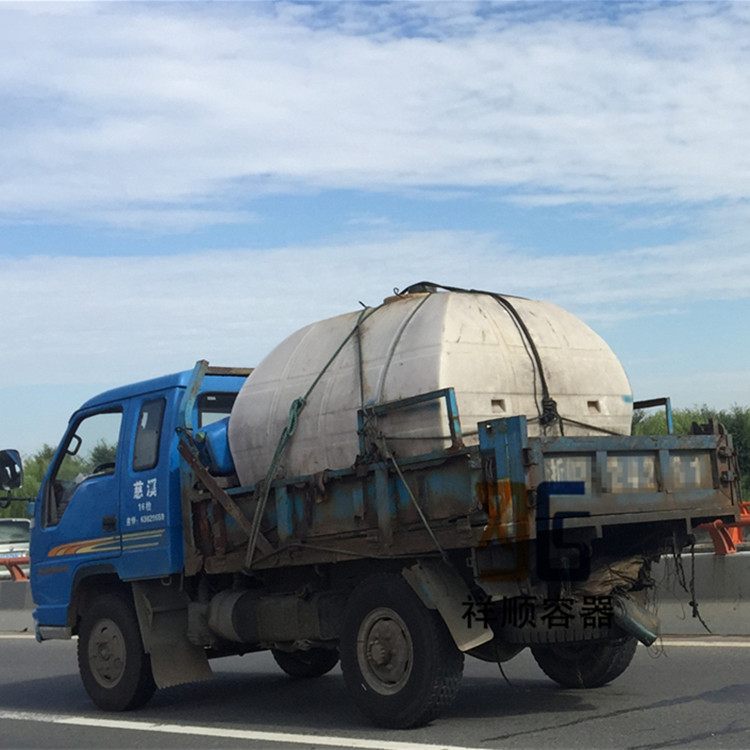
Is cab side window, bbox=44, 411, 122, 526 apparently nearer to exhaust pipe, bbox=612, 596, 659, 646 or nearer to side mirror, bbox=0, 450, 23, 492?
side mirror, bbox=0, 450, 23, 492

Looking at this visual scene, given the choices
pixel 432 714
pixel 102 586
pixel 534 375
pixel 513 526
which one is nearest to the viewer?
pixel 513 526

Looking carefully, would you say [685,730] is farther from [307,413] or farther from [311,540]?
[307,413]

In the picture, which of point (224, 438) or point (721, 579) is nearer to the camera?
point (224, 438)

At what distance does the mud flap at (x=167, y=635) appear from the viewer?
9148 mm

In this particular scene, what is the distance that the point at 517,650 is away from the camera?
24.9 feet

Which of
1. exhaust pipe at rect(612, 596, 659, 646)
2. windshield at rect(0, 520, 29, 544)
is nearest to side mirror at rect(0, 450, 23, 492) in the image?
exhaust pipe at rect(612, 596, 659, 646)

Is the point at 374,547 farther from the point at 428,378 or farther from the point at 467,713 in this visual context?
the point at 467,713

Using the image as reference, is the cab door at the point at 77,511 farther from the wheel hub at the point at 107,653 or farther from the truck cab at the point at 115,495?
the wheel hub at the point at 107,653

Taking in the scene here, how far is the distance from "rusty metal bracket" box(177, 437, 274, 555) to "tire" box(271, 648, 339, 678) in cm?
230

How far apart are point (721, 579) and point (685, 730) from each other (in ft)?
14.5

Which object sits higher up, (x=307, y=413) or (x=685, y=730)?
(x=307, y=413)

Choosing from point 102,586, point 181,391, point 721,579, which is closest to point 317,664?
point 102,586

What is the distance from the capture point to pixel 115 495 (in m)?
9.59

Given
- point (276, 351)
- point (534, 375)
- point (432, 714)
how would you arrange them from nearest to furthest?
point (432, 714) < point (534, 375) < point (276, 351)
